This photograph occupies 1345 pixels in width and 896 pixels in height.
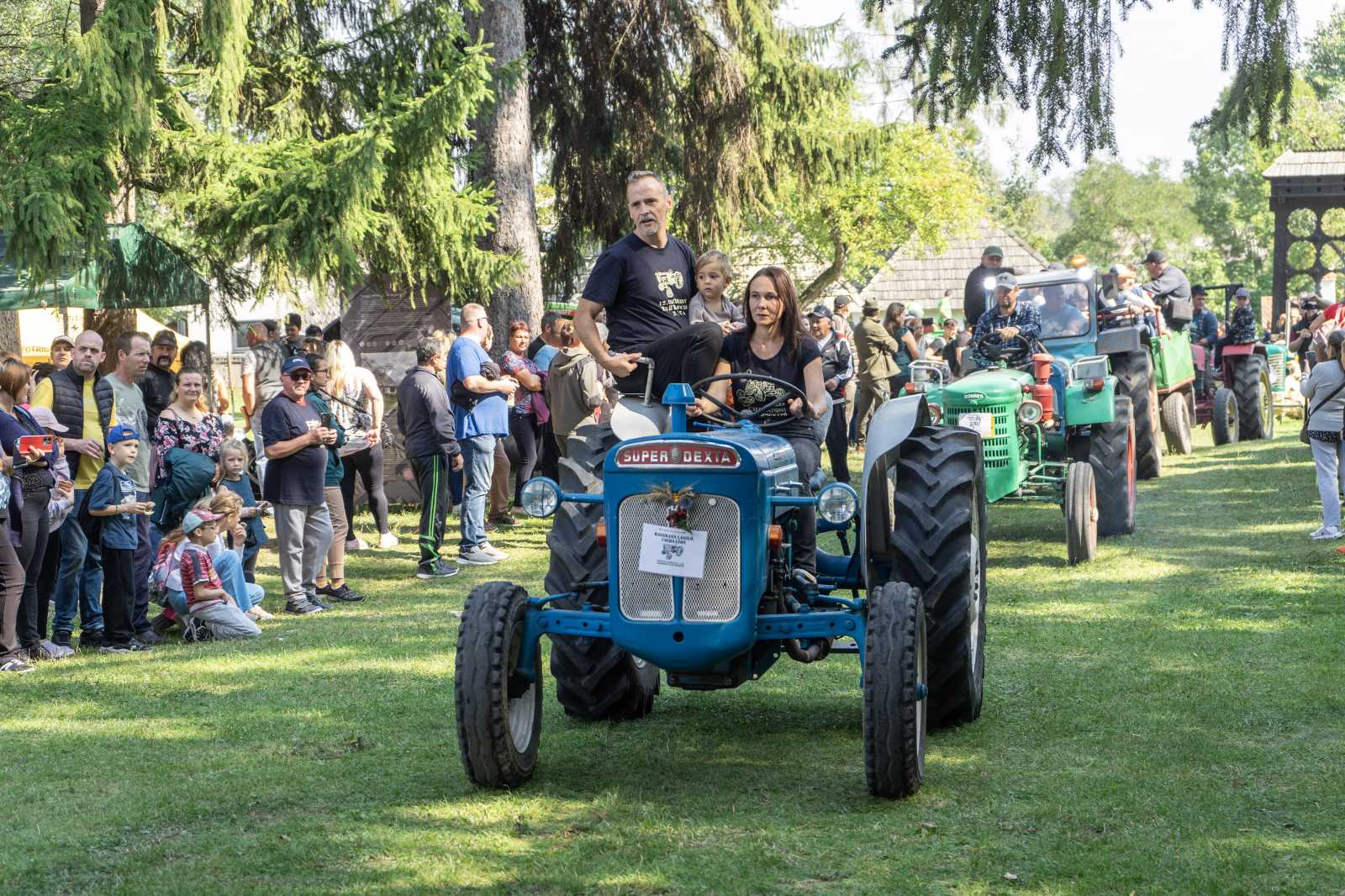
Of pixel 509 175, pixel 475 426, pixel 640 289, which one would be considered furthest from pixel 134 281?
pixel 640 289

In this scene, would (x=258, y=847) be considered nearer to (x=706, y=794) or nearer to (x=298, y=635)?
(x=706, y=794)

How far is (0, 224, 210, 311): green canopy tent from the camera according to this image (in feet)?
47.8

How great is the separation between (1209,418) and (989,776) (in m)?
17.8

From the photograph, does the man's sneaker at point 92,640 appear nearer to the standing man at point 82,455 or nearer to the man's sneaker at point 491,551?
the standing man at point 82,455

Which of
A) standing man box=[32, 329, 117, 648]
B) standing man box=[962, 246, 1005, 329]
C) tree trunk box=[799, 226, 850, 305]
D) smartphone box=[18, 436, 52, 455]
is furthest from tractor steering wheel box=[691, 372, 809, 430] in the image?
tree trunk box=[799, 226, 850, 305]

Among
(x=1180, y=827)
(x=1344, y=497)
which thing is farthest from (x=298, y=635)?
(x=1344, y=497)

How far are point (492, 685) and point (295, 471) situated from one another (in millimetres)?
5643

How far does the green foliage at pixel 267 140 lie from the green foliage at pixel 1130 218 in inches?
2923

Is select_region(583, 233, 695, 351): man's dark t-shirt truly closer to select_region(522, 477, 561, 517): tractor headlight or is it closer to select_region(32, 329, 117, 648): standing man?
select_region(522, 477, 561, 517): tractor headlight

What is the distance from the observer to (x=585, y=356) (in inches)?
529

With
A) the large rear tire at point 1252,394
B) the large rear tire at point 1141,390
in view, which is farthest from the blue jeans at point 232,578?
the large rear tire at point 1252,394

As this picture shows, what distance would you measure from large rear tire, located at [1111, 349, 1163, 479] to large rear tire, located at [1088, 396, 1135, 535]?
10.5 feet

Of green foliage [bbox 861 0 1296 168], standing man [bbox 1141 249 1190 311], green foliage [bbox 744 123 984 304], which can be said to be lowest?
standing man [bbox 1141 249 1190 311]

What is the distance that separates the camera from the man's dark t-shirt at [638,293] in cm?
721
